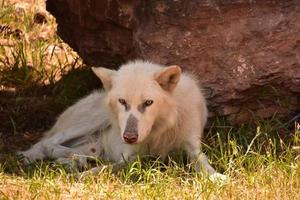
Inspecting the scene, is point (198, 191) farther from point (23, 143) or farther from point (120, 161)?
point (23, 143)

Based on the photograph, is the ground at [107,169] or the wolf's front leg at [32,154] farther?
the wolf's front leg at [32,154]

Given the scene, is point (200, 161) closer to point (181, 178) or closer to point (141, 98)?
point (181, 178)

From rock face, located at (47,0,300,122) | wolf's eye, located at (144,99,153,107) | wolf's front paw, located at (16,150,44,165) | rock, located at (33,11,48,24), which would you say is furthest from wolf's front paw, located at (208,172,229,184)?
rock, located at (33,11,48,24)

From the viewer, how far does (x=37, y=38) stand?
10.7 meters

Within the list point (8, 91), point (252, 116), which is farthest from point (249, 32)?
point (8, 91)

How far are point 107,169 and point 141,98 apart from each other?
2.10ft

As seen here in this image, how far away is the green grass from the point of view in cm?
585

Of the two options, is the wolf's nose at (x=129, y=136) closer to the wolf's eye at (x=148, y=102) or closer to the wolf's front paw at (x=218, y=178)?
the wolf's eye at (x=148, y=102)

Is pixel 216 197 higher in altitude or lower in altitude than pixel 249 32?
lower

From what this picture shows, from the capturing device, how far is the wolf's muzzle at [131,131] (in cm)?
620

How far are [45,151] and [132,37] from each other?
1404mm

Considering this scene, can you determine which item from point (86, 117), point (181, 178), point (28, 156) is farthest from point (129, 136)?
point (86, 117)

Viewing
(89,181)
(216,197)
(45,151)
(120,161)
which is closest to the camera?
(216,197)

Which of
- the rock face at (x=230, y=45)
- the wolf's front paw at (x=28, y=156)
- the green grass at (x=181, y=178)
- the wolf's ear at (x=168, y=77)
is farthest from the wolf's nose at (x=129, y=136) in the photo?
the rock face at (x=230, y=45)
